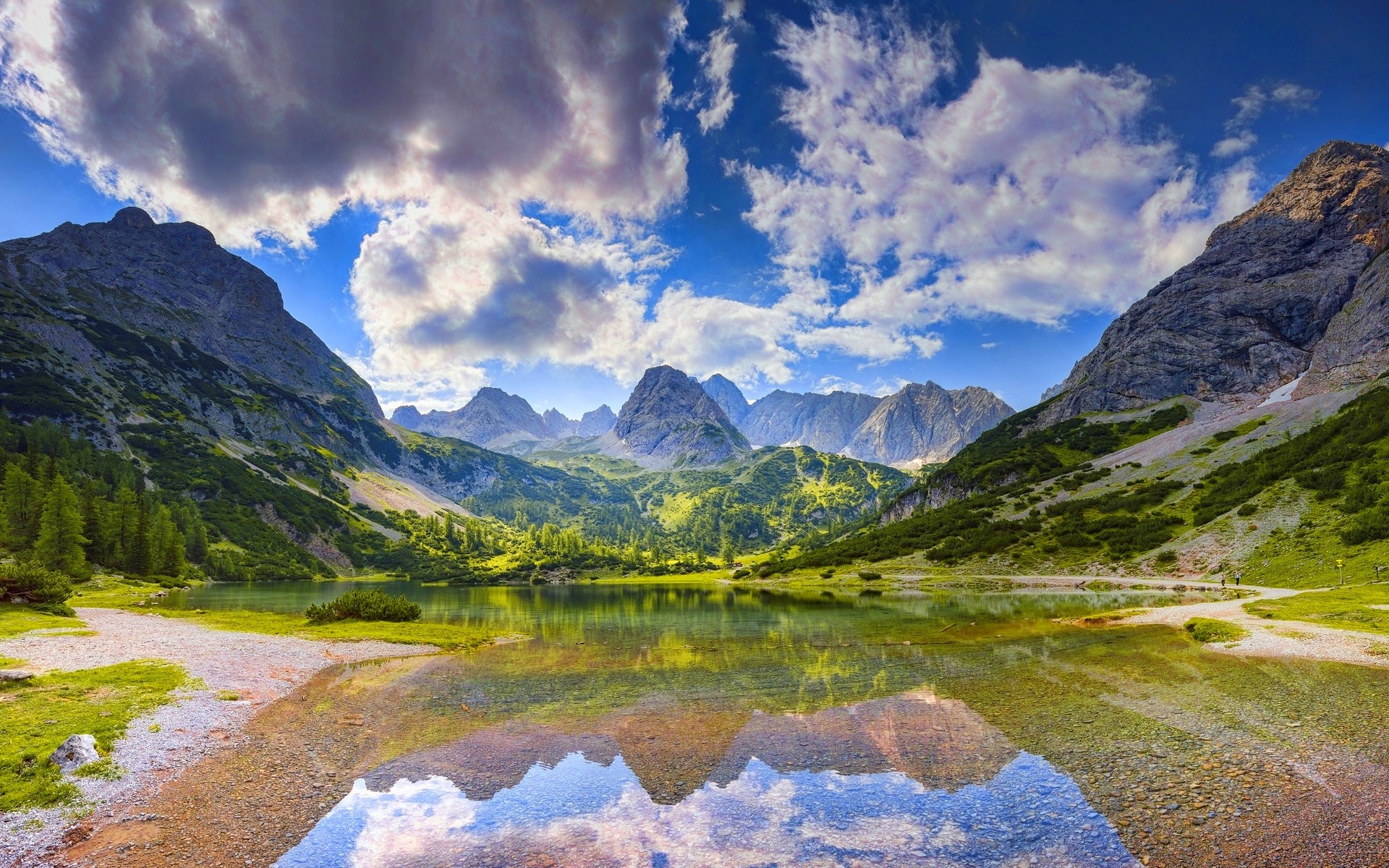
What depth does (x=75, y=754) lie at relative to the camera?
1636cm

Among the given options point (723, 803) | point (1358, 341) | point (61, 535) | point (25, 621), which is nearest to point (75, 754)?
point (723, 803)

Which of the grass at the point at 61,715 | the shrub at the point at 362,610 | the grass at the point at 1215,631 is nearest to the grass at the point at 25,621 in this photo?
the grass at the point at 61,715

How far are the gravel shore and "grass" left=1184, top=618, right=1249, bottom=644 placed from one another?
50767 mm

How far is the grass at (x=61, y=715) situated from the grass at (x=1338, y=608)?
187 ft

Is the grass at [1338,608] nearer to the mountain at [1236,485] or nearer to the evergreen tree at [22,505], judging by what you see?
the mountain at [1236,485]

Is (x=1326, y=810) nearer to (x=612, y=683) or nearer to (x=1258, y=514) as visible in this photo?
(x=612, y=683)

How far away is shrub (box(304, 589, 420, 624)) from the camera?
187 feet

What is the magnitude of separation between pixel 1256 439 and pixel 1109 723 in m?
158

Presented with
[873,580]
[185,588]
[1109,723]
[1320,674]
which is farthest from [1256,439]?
[185,588]

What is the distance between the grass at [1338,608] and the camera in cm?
3362

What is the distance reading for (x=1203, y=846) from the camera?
11742 mm

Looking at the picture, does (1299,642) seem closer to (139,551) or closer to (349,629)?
(349,629)

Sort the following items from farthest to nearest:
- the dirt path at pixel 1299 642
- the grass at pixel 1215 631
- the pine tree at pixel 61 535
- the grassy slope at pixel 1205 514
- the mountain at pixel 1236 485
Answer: the pine tree at pixel 61 535, the mountain at pixel 1236 485, the grassy slope at pixel 1205 514, the grass at pixel 1215 631, the dirt path at pixel 1299 642

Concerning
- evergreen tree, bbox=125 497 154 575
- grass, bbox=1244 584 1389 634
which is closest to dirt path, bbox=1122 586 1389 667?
grass, bbox=1244 584 1389 634
